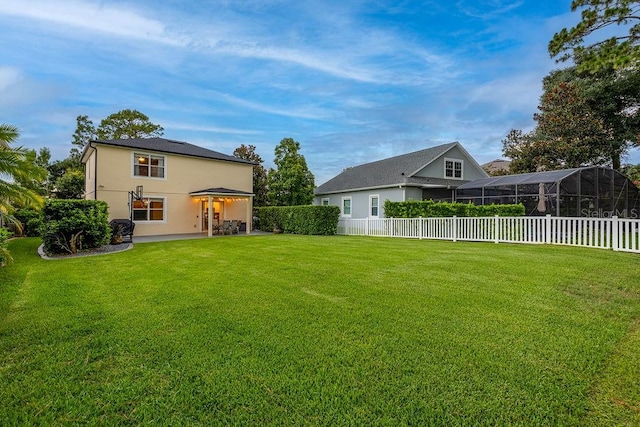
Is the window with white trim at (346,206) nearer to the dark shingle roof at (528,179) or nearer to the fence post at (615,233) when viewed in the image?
the dark shingle roof at (528,179)

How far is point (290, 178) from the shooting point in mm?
22031

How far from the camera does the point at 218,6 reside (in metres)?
11.5

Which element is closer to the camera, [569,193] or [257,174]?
[569,193]

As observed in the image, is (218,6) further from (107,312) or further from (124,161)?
(107,312)

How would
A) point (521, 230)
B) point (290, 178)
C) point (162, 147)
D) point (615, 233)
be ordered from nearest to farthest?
point (615, 233)
point (521, 230)
point (162, 147)
point (290, 178)

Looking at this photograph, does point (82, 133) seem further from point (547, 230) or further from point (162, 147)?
point (547, 230)

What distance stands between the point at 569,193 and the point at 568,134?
1008 cm

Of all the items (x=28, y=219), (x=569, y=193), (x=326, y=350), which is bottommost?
(x=326, y=350)

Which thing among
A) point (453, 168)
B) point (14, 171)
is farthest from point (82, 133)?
point (453, 168)

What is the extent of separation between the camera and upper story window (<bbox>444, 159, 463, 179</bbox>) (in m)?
20.4

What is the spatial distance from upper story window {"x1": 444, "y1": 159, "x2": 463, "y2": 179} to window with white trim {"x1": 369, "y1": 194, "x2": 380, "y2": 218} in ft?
15.9

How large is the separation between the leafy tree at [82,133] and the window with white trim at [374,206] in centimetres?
3068

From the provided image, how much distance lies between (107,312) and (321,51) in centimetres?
1430

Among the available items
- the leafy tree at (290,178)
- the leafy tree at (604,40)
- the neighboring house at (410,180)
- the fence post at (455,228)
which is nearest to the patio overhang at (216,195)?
the leafy tree at (290,178)
